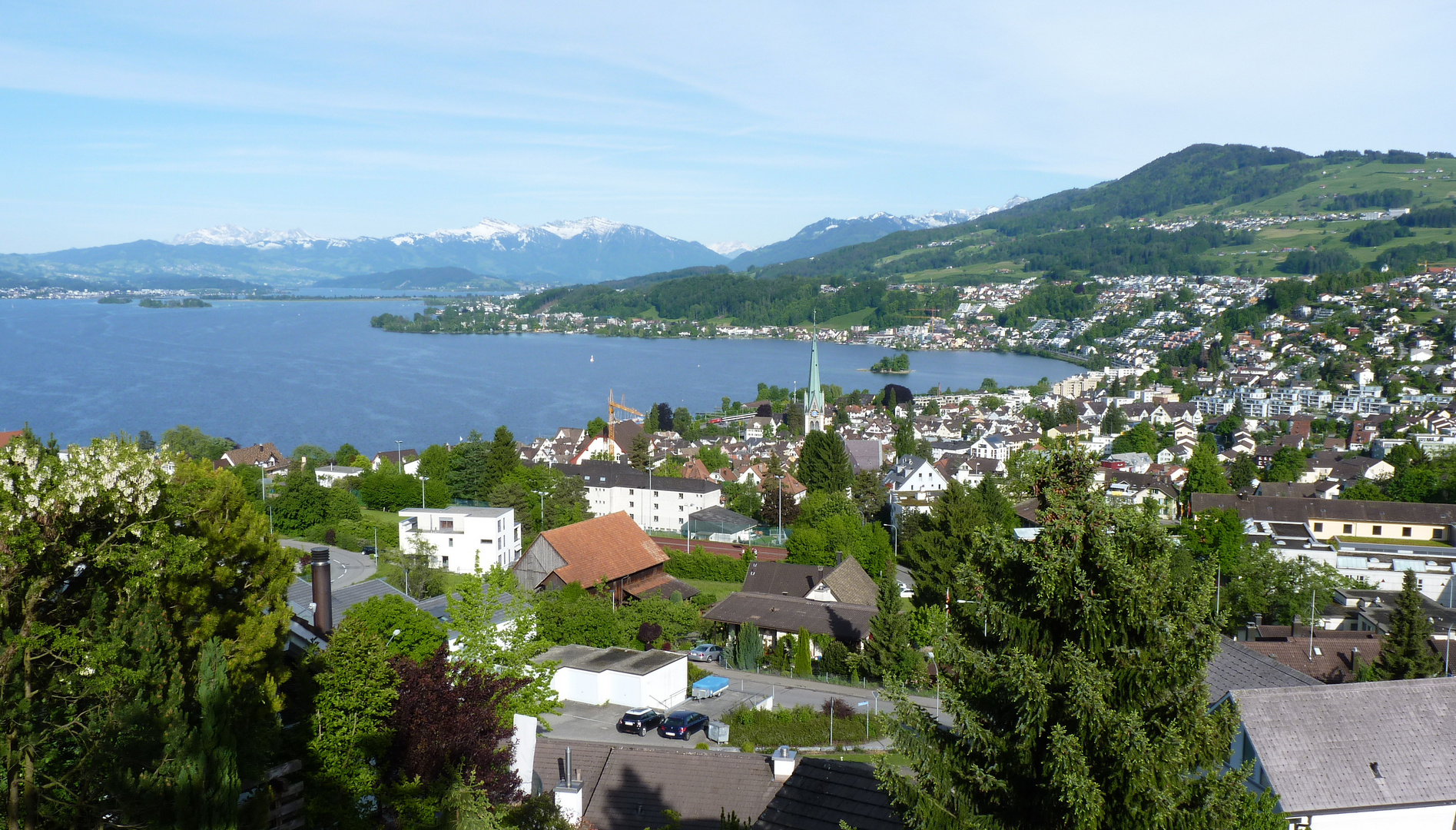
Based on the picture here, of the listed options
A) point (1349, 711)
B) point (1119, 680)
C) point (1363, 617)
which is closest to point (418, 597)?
point (1349, 711)

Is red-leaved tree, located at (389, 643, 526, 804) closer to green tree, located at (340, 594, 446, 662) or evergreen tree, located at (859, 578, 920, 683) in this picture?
green tree, located at (340, 594, 446, 662)

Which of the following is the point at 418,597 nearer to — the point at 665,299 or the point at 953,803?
the point at 953,803

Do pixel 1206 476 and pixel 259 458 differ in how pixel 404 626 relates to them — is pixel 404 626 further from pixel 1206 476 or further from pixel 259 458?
pixel 259 458

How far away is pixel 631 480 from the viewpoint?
1152 inches

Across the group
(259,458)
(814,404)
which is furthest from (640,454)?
(814,404)

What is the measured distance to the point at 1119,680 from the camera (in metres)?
3.40

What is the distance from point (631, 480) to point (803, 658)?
1527cm

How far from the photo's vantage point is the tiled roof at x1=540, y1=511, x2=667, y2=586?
18422 millimetres

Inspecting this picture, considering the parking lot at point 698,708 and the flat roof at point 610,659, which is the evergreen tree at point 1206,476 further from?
the flat roof at point 610,659

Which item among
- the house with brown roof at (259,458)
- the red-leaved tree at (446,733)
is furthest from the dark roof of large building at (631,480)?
the red-leaved tree at (446,733)

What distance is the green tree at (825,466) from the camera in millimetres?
29906

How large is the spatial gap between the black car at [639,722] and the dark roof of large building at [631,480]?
16.6m

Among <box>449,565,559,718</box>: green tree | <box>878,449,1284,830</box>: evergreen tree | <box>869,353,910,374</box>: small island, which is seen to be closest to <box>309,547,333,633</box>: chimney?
<box>449,565,559,718</box>: green tree

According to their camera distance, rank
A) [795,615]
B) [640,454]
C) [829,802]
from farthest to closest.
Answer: [640,454] < [795,615] < [829,802]
